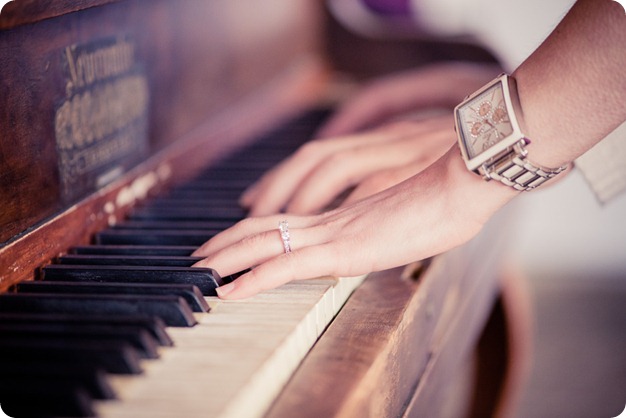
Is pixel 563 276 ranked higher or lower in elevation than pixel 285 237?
lower

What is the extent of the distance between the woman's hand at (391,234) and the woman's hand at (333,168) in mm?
187

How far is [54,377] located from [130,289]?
0.18 m

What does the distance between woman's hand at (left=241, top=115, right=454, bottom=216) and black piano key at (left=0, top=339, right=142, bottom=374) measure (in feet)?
1.53

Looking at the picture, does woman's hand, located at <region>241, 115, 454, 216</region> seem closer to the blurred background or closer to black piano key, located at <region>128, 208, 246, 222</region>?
black piano key, located at <region>128, 208, 246, 222</region>

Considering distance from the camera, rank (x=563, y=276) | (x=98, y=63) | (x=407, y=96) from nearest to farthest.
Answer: (x=98, y=63), (x=407, y=96), (x=563, y=276)

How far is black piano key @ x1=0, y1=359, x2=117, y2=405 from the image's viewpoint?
0.58 m

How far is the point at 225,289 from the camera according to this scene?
0.78 metres

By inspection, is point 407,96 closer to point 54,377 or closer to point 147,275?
point 147,275

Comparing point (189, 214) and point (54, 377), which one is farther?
point (189, 214)

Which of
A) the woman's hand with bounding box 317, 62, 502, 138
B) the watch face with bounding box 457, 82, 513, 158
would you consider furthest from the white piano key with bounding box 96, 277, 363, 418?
the woman's hand with bounding box 317, 62, 502, 138

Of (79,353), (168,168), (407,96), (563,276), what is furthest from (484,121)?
(563,276)

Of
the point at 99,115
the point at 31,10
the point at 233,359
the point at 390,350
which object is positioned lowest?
the point at 390,350

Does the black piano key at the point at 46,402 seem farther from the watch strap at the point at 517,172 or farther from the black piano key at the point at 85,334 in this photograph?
the watch strap at the point at 517,172

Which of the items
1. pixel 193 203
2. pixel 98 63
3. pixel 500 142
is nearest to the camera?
pixel 500 142
